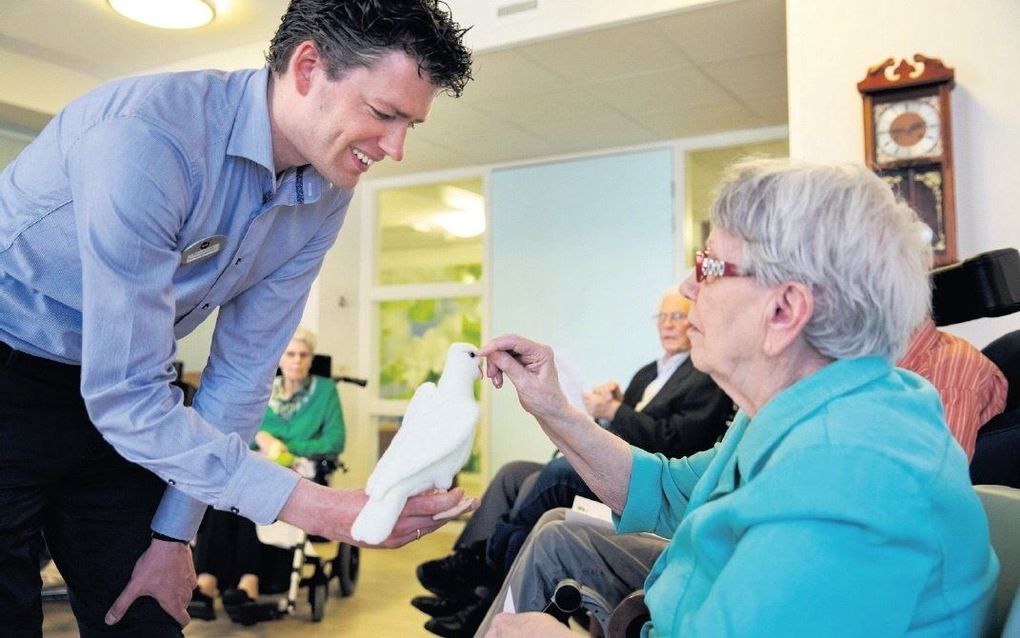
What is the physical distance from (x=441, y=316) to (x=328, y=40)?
437 centimetres

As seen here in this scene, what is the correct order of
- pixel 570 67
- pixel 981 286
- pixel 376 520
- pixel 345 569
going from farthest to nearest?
pixel 570 67 → pixel 345 569 → pixel 981 286 → pixel 376 520

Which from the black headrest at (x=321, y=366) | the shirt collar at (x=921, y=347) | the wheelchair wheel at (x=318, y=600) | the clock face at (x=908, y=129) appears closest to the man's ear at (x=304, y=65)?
the shirt collar at (x=921, y=347)

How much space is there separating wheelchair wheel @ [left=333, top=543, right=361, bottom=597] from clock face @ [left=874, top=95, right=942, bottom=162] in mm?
2601

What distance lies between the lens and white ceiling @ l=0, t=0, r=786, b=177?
11.2 ft

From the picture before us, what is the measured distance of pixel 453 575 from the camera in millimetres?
2738

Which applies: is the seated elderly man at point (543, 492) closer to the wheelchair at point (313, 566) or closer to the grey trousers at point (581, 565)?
the wheelchair at point (313, 566)

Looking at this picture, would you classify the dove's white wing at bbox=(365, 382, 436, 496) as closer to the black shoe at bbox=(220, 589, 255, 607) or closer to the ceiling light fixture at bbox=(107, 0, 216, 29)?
the black shoe at bbox=(220, 589, 255, 607)

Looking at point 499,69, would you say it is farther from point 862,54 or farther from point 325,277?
point 325,277

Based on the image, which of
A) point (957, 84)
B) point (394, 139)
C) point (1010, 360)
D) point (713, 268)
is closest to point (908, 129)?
point (957, 84)

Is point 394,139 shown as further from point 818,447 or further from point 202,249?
point 818,447

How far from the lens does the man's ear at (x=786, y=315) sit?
1005mm

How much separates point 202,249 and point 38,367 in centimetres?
29

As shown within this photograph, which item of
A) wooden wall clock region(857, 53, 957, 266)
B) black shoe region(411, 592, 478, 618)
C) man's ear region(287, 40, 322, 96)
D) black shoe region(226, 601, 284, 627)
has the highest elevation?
wooden wall clock region(857, 53, 957, 266)

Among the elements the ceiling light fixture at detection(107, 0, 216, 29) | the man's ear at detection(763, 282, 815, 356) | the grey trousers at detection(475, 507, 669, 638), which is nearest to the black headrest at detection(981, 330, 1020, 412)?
the grey trousers at detection(475, 507, 669, 638)
